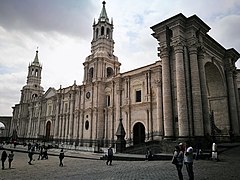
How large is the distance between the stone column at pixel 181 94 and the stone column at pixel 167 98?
0.96m

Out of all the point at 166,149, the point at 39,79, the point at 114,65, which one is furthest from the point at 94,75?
the point at 39,79

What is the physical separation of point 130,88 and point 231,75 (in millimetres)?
11537

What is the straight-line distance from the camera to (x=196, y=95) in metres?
15.4

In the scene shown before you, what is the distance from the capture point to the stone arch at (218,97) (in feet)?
69.7

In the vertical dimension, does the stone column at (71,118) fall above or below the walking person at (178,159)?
above

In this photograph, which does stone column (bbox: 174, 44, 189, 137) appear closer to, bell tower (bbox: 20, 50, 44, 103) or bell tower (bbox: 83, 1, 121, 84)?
bell tower (bbox: 83, 1, 121, 84)

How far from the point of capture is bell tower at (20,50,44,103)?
50406 mm

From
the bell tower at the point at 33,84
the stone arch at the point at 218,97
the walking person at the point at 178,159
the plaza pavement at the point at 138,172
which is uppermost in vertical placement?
the bell tower at the point at 33,84

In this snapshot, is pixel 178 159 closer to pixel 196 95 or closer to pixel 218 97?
pixel 196 95

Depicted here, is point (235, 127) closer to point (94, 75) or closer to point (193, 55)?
point (193, 55)

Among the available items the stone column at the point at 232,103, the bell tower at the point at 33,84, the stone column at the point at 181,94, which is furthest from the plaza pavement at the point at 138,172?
the bell tower at the point at 33,84

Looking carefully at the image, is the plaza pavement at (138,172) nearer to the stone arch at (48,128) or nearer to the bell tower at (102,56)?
the bell tower at (102,56)

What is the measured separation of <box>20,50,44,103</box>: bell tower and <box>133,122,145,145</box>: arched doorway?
33.1 m

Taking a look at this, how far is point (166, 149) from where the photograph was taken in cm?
1452
